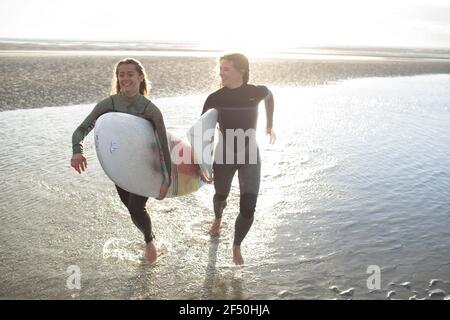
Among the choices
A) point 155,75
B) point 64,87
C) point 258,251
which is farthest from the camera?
point 155,75

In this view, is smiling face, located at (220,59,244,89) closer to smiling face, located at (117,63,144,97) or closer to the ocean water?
smiling face, located at (117,63,144,97)

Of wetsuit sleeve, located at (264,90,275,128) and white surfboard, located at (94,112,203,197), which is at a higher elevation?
wetsuit sleeve, located at (264,90,275,128)

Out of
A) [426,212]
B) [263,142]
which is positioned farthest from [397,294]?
[263,142]

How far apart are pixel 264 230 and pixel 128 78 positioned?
2527 mm

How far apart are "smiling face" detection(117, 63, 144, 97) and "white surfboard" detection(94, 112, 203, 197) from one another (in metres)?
0.24

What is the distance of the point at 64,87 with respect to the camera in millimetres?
15547

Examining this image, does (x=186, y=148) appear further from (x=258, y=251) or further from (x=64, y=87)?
(x=64, y=87)

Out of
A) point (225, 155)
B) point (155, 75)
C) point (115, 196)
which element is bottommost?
point (115, 196)

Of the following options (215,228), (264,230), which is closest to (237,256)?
(215,228)

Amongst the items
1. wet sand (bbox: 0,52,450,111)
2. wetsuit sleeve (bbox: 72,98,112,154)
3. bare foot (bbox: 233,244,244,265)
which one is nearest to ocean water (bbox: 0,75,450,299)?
bare foot (bbox: 233,244,244,265)

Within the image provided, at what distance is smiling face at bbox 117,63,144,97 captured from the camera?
329 centimetres

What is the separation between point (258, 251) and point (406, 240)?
5.94 ft

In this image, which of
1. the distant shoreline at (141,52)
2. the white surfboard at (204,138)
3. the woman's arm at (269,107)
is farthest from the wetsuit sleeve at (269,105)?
the distant shoreline at (141,52)

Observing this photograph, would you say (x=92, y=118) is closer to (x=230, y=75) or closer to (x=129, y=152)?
(x=129, y=152)
